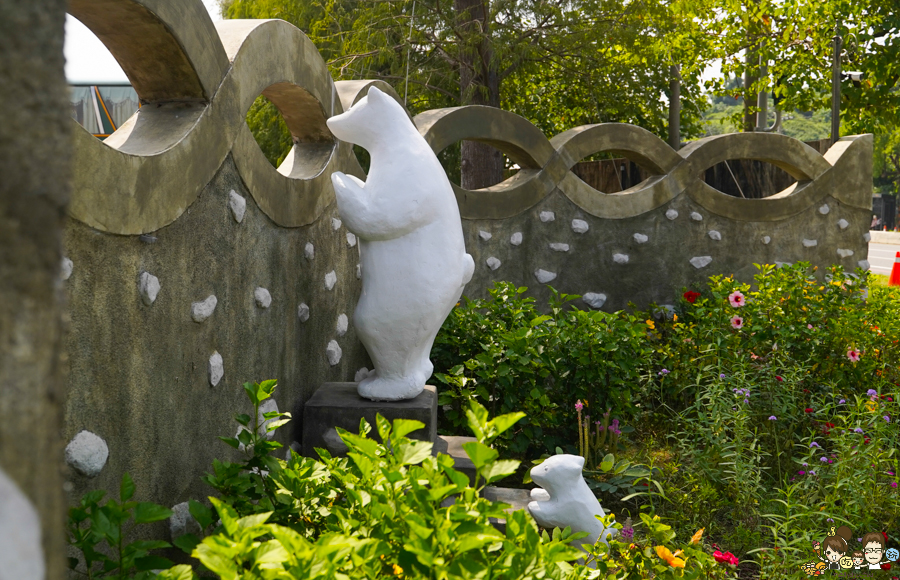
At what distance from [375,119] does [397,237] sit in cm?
47

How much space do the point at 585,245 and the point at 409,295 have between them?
3.13 meters

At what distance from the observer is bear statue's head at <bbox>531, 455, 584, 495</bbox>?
286 cm

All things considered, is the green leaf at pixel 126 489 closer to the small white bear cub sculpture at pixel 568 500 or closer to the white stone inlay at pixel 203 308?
the white stone inlay at pixel 203 308

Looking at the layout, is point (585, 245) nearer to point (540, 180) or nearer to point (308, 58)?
point (540, 180)

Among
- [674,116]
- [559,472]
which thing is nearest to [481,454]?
[559,472]

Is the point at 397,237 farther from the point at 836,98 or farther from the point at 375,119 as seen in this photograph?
the point at 836,98

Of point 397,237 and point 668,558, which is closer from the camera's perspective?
point 668,558

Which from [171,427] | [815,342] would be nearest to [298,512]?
[171,427]

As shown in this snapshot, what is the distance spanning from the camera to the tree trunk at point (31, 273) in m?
0.66

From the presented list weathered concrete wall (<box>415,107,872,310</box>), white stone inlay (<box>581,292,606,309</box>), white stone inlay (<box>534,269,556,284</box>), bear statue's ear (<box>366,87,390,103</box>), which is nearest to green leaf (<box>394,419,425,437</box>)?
bear statue's ear (<box>366,87,390,103</box>)

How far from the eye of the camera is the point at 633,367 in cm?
415

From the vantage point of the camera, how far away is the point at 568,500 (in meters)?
2.85

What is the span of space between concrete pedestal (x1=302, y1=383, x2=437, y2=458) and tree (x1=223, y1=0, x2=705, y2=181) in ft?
15.7

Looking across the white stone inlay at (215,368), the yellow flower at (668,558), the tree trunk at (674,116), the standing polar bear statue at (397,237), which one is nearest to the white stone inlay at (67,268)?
the white stone inlay at (215,368)
